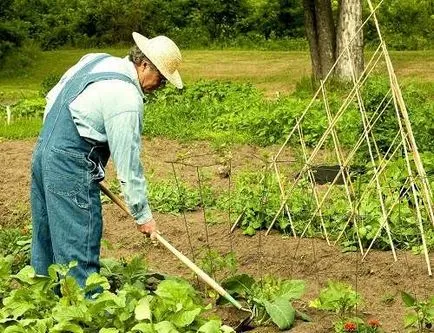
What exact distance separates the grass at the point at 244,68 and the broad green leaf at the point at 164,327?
39.7 feet

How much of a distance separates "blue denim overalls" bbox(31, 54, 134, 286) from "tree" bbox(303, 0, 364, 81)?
33.9 ft

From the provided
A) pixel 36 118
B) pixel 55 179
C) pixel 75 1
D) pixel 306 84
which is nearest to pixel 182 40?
pixel 75 1

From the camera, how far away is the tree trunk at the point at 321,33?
1509 centimetres

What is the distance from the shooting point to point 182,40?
26.0 meters

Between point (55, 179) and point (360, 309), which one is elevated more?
point (55, 179)

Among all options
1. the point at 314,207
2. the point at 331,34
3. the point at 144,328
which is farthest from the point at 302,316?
the point at 331,34

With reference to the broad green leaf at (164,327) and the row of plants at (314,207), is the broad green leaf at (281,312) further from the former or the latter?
the row of plants at (314,207)

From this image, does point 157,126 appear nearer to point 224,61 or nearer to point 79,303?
point 79,303

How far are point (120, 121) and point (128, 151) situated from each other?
0.14 metres

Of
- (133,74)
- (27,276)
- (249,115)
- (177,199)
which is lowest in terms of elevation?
(249,115)

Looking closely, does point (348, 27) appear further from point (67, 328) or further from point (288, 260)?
point (67, 328)

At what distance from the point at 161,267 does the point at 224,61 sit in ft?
52.0

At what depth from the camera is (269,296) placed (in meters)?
5.19

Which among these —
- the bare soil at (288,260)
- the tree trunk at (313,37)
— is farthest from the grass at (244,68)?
the bare soil at (288,260)
